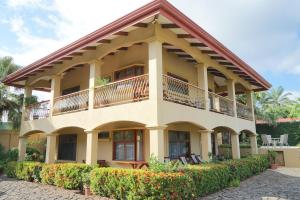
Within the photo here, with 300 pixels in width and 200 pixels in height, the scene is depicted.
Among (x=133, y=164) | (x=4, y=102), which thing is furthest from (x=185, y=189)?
(x=4, y=102)

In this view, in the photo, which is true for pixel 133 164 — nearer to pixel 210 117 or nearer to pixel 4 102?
pixel 210 117

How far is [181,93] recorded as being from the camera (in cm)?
1289

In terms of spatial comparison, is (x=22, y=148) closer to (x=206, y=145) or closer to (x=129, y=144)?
(x=129, y=144)

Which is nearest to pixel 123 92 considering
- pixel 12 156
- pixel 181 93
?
pixel 181 93

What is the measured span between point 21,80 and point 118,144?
30.9 feet

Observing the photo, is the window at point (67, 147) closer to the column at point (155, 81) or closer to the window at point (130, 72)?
the window at point (130, 72)

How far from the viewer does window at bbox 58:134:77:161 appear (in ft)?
56.8

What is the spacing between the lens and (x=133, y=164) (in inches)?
500

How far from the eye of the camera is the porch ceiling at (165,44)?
9.61 metres

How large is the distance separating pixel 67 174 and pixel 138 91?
509 cm

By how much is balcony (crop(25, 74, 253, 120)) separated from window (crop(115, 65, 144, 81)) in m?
2.03

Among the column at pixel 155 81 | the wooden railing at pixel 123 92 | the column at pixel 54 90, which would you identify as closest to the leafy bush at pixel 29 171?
the column at pixel 54 90

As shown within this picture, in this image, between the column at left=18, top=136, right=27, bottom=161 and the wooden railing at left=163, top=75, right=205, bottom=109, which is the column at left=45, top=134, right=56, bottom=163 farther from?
the wooden railing at left=163, top=75, right=205, bottom=109

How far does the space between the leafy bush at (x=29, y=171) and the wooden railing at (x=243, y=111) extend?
43.8 ft
